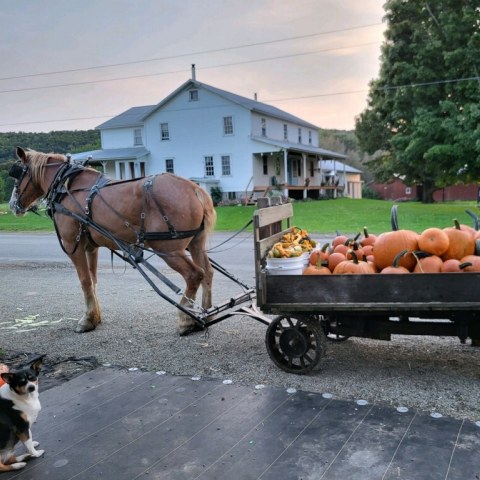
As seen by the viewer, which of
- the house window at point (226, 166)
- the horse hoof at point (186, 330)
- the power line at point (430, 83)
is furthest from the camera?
the house window at point (226, 166)

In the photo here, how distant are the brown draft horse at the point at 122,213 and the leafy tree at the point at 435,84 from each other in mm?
19452

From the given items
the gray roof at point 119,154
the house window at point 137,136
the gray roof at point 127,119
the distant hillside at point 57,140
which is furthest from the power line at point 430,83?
the distant hillside at point 57,140

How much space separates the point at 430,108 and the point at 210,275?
910 inches

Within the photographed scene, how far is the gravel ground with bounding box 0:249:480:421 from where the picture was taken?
161 inches

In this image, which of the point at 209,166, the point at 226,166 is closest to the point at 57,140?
the point at 209,166

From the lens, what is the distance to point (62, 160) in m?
6.61

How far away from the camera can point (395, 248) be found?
167 inches

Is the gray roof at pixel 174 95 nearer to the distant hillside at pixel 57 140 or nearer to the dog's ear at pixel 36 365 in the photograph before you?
the distant hillside at pixel 57 140

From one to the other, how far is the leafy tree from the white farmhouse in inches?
392

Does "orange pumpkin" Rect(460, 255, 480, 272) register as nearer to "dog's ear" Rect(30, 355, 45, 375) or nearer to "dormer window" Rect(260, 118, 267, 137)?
"dog's ear" Rect(30, 355, 45, 375)

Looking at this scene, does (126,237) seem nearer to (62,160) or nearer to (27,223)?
(62,160)

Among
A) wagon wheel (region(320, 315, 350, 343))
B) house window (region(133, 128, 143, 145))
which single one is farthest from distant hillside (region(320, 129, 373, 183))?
wagon wheel (region(320, 315, 350, 343))

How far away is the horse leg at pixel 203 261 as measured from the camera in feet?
20.2

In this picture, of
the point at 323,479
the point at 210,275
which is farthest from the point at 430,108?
the point at 323,479
